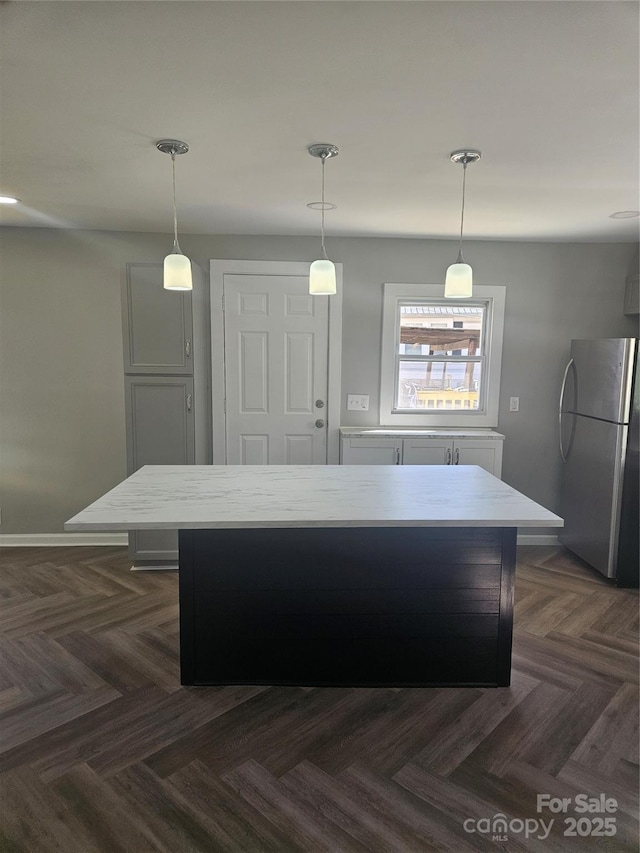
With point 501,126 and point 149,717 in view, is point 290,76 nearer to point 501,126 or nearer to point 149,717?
point 501,126

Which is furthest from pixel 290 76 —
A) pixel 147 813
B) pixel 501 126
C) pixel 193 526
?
pixel 147 813

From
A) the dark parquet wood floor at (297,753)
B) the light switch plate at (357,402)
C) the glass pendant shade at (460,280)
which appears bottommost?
the dark parquet wood floor at (297,753)

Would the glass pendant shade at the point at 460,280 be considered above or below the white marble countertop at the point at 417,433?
above

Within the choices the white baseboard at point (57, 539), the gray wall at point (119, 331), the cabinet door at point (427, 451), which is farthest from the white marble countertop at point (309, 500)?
the white baseboard at point (57, 539)

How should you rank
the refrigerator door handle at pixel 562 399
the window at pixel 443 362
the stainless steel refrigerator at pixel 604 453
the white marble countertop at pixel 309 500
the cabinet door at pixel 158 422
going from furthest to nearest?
the window at pixel 443 362, the refrigerator door handle at pixel 562 399, the cabinet door at pixel 158 422, the stainless steel refrigerator at pixel 604 453, the white marble countertop at pixel 309 500

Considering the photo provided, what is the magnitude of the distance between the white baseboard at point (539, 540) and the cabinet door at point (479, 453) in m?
0.71

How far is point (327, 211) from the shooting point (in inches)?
128

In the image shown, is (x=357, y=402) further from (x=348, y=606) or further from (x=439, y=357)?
(x=348, y=606)

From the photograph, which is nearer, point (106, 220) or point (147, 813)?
point (147, 813)

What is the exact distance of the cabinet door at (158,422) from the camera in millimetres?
3605

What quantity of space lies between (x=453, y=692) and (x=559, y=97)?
2340 millimetres

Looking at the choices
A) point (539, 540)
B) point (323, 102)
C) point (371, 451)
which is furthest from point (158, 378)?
point (539, 540)

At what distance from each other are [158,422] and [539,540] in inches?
121

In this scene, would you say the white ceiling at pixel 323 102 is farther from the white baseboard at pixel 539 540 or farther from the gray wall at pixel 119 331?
the white baseboard at pixel 539 540
